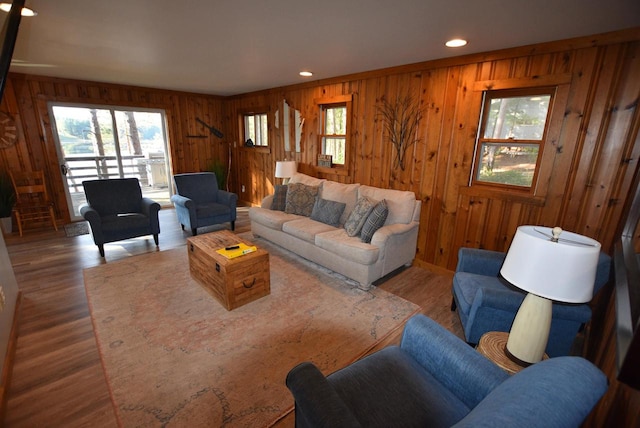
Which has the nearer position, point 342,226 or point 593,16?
point 593,16

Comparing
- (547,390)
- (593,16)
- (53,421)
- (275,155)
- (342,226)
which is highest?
(593,16)

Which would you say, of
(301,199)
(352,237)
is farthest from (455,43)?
(301,199)

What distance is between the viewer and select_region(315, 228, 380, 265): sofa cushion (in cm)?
276

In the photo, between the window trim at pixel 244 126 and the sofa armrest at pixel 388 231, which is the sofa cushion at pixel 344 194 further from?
the window trim at pixel 244 126

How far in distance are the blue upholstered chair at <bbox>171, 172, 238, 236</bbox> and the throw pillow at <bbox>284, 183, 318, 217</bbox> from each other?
42.1 inches

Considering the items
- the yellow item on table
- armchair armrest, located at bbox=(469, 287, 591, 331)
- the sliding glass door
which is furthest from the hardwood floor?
the sliding glass door

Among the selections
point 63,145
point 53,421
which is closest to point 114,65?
point 63,145

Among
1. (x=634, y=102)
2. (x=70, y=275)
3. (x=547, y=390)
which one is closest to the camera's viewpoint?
(x=547, y=390)

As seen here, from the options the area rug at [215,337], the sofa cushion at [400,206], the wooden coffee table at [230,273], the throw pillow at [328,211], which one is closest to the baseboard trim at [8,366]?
the area rug at [215,337]

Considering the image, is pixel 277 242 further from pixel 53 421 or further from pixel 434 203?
pixel 53 421

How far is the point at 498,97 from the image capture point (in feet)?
9.00

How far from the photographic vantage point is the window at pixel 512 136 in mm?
2559

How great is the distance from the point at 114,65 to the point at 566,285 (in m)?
4.88

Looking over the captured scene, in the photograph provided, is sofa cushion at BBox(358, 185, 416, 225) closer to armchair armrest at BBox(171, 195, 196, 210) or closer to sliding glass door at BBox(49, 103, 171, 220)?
armchair armrest at BBox(171, 195, 196, 210)
